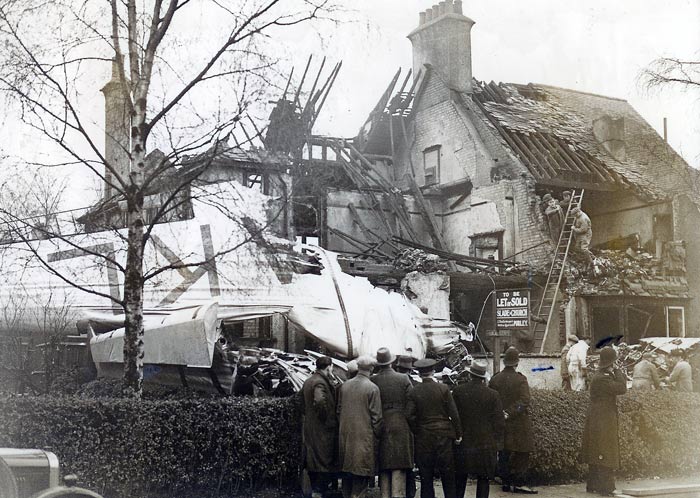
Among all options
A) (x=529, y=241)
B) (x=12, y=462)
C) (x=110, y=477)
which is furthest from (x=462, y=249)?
(x=12, y=462)

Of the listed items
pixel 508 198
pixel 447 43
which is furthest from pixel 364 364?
pixel 447 43

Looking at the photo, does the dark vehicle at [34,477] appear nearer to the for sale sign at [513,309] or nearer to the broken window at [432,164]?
the for sale sign at [513,309]

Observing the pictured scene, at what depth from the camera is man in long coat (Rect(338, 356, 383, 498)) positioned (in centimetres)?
847

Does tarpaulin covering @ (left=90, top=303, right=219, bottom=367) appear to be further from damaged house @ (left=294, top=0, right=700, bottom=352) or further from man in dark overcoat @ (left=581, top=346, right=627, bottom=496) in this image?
damaged house @ (left=294, top=0, right=700, bottom=352)

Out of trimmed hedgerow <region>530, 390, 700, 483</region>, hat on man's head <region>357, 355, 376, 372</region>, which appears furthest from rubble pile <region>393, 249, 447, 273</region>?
hat on man's head <region>357, 355, 376, 372</region>

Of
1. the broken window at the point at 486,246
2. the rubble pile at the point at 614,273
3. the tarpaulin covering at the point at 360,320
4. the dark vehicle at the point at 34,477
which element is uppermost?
the broken window at the point at 486,246

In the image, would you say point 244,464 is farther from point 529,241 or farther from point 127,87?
point 529,241

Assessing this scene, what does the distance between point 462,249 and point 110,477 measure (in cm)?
1549

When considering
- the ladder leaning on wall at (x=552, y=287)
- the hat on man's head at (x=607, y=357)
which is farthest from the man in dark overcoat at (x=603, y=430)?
the ladder leaning on wall at (x=552, y=287)

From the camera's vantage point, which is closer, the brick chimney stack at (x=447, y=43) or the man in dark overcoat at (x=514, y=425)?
the man in dark overcoat at (x=514, y=425)

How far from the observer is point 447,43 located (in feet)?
78.2

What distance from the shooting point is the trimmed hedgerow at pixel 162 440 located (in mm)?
7766

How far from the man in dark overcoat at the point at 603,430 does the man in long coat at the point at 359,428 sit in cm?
311

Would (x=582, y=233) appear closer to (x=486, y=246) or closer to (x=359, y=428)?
→ (x=486, y=246)
